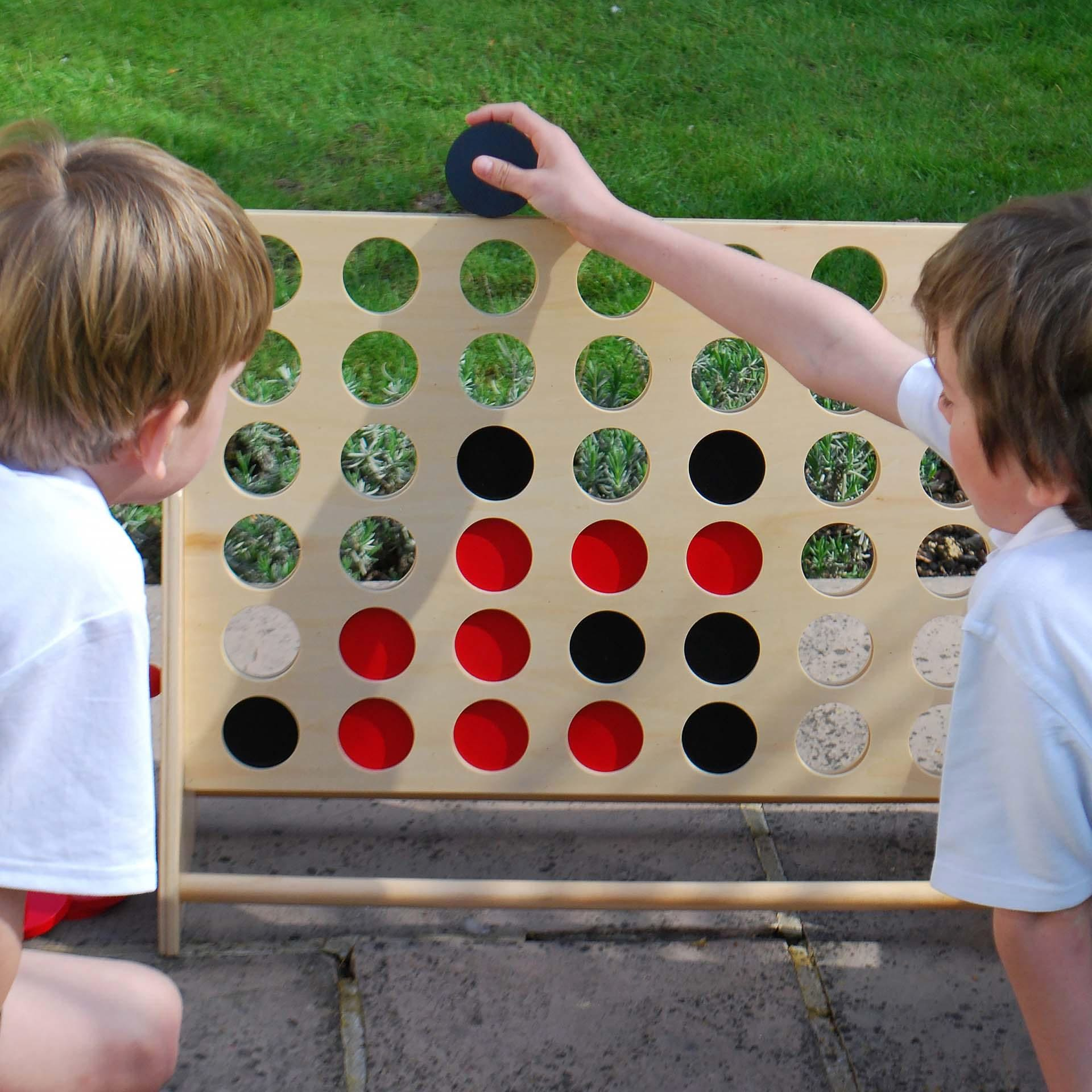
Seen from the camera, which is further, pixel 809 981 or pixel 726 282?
pixel 809 981

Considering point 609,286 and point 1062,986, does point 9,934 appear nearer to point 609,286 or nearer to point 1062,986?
point 1062,986

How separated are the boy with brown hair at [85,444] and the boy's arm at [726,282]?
462mm

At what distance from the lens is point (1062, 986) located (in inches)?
39.7

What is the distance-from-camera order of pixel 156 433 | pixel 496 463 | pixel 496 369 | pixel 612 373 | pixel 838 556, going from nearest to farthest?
pixel 156 433, pixel 496 463, pixel 838 556, pixel 612 373, pixel 496 369

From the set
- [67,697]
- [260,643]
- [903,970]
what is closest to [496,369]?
[260,643]

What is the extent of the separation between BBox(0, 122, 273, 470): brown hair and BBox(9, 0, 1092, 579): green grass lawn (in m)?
1.56

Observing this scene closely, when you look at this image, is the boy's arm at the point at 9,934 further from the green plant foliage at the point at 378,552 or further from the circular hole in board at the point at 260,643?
the green plant foliage at the point at 378,552

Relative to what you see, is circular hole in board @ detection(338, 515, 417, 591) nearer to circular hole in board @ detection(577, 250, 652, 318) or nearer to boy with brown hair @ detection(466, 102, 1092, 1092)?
circular hole in board @ detection(577, 250, 652, 318)

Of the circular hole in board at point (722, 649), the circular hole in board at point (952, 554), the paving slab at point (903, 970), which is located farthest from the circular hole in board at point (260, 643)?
the circular hole in board at point (952, 554)

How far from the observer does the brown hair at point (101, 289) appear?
934 millimetres

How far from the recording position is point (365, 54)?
11.3 feet

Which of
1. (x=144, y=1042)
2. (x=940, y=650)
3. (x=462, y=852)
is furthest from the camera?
(x=940, y=650)

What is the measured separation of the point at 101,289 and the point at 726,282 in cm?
74

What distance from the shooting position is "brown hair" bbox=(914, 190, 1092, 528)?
3.20 ft
